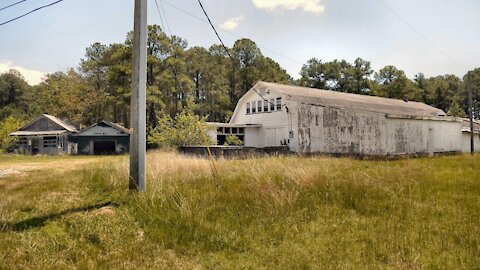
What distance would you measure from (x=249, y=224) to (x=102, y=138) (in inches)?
1446

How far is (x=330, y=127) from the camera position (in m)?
24.7

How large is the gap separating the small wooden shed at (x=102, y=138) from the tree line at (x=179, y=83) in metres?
3.55

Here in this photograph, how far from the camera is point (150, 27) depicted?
4112 cm

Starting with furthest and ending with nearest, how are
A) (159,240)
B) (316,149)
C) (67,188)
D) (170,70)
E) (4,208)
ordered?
(170,70)
(316,149)
(67,188)
(4,208)
(159,240)

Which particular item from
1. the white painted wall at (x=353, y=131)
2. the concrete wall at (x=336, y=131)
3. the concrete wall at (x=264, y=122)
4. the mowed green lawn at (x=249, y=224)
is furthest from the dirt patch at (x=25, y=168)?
the concrete wall at (x=264, y=122)

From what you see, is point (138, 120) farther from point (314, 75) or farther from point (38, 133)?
point (314, 75)

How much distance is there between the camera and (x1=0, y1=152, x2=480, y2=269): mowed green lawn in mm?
4504

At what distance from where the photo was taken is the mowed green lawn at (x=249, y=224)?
4.50 metres

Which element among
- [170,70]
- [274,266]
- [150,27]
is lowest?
[274,266]

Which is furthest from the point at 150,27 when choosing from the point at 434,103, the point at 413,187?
the point at 434,103

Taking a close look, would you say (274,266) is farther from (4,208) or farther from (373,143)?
(373,143)

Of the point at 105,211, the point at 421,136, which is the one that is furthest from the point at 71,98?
the point at 105,211

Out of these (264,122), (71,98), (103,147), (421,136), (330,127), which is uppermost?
(71,98)

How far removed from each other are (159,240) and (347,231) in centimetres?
295
